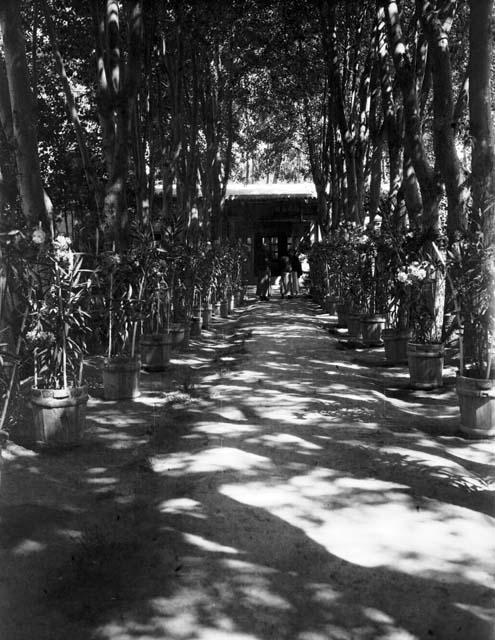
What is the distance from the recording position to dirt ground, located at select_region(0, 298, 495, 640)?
297 centimetres

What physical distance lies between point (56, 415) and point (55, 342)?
60 cm

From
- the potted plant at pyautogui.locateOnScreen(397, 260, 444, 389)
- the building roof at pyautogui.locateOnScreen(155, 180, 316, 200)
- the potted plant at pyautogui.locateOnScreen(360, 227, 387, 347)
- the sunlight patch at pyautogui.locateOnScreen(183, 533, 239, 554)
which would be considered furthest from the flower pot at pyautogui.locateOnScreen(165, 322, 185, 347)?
the building roof at pyautogui.locateOnScreen(155, 180, 316, 200)

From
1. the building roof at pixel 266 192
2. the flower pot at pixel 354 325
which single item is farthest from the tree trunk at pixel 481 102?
the building roof at pixel 266 192

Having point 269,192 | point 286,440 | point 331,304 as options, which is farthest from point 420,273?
point 269,192

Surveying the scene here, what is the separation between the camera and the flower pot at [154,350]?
9.48 metres

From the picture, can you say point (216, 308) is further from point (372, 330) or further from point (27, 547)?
point (27, 547)

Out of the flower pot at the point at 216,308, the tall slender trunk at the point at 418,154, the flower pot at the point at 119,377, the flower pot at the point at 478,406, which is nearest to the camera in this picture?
the flower pot at the point at 478,406

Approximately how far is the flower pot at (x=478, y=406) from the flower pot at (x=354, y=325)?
655 cm

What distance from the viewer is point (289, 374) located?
9039 mm

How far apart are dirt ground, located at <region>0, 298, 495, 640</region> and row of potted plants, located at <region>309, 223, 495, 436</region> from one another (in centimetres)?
51

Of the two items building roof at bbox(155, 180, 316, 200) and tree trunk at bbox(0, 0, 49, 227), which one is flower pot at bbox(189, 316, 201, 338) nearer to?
tree trunk at bbox(0, 0, 49, 227)

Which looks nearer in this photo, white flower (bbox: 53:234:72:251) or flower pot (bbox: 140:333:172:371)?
white flower (bbox: 53:234:72:251)

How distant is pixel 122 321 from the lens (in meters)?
7.98

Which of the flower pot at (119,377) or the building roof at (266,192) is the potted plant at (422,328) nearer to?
the flower pot at (119,377)
